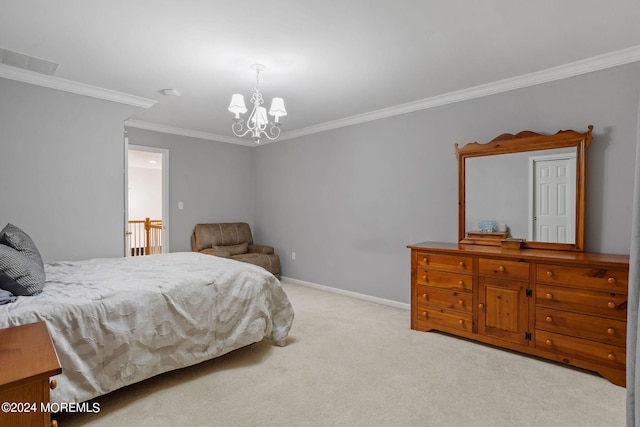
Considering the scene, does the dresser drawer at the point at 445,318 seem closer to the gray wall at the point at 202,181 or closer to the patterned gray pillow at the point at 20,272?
the patterned gray pillow at the point at 20,272

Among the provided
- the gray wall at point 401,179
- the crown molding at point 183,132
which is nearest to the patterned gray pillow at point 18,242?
the crown molding at point 183,132

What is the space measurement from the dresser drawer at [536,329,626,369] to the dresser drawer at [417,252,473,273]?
0.72 m

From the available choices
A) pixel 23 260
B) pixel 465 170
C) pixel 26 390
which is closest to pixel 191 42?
pixel 23 260

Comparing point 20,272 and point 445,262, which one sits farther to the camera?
point 445,262

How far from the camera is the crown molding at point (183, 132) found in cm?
471

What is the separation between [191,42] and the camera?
2.46 metres

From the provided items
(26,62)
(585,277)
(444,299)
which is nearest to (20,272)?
(26,62)

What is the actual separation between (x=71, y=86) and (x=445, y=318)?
427cm

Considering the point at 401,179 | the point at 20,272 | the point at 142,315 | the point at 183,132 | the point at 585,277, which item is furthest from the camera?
the point at 183,132

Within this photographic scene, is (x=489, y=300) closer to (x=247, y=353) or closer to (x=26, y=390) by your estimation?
(x=247, y=353)

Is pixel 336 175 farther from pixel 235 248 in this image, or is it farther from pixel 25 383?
pixel 25 383

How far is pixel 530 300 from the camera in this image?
269cm

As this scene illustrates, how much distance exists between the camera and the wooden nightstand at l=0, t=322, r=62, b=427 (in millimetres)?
983

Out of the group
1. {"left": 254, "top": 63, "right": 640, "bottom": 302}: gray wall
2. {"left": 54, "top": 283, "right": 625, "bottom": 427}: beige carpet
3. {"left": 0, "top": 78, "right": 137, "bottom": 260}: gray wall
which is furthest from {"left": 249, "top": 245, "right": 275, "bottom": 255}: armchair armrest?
{"left": 54, "top": 283, "right": 625, "bottom": 427}: beige carpet
